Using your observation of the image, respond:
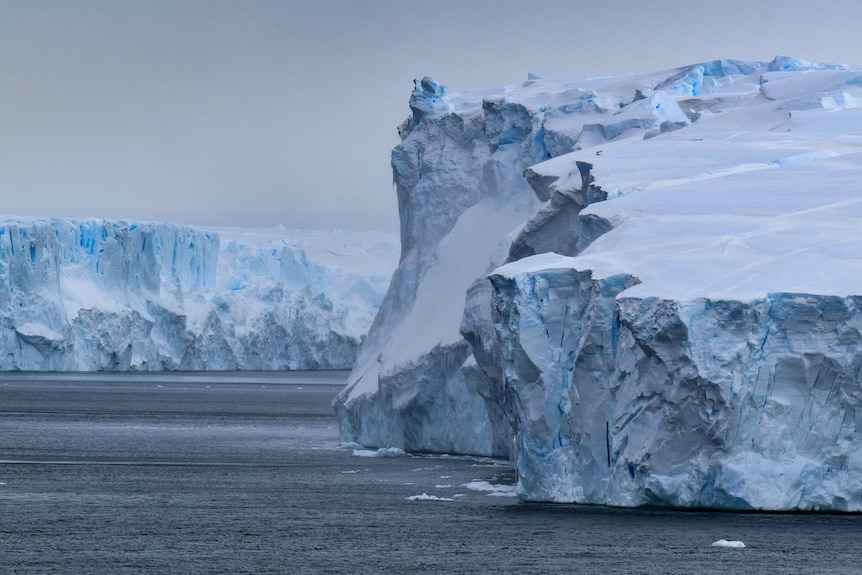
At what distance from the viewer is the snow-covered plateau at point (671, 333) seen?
17000mm

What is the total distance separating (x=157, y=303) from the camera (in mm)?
76312

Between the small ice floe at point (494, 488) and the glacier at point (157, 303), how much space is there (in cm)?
5011

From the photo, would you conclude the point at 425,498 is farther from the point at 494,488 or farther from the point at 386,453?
the point at 386,453

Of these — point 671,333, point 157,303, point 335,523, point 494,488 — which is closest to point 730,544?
point 671,333

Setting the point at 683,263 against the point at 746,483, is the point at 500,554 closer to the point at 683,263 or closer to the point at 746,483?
the point at 746,483

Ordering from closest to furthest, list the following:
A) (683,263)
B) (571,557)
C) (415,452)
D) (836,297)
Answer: (571,557)
(836,297)
(683,263)
(415,452)

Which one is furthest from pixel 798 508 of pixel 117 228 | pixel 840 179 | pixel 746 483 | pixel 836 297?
pixel 117 228

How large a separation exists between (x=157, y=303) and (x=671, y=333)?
62369mm

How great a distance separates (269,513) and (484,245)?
465 inches

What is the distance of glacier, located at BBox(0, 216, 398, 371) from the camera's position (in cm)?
6931

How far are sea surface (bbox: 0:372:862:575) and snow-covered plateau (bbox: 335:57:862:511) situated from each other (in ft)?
1.92

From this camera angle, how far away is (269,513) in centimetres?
1961

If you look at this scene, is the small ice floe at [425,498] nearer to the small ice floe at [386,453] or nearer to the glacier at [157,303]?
the small ice floe at [386,453]

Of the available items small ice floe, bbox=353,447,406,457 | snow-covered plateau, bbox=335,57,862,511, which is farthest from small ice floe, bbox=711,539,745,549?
small ice floe, bbox=353,447,406,457
